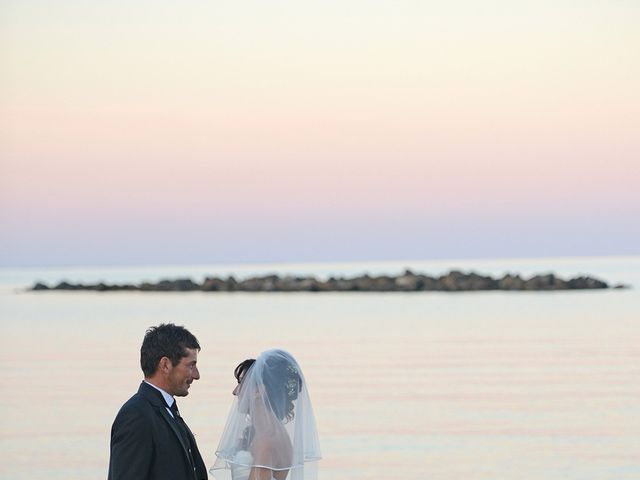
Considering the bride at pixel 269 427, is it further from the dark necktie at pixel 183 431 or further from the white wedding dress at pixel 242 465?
the dark necktie at pixel 183 431

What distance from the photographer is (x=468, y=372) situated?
23.6 metres

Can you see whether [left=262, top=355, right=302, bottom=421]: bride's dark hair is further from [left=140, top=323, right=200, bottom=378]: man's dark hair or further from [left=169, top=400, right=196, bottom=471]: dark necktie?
[left=140, top=323, right=200, bottom=378]: man's dark hair

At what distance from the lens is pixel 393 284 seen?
82.3m

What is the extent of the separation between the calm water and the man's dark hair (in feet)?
29.2

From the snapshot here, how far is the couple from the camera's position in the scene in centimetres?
429

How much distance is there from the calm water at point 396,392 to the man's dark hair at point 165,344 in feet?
29.2

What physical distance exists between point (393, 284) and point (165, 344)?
257ft

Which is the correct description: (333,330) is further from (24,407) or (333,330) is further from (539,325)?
(24,407)

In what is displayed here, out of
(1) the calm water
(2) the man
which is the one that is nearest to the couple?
(2) the man

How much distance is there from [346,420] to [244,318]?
29513 millimetres

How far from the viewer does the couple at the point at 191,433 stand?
4285 mm

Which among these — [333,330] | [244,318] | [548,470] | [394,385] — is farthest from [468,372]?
[244,318]

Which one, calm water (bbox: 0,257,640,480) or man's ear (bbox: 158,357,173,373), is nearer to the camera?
man's ear (bbox: 158,357,173,373)

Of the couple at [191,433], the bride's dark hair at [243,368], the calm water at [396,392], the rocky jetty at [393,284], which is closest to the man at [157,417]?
the couple at [191,433]
